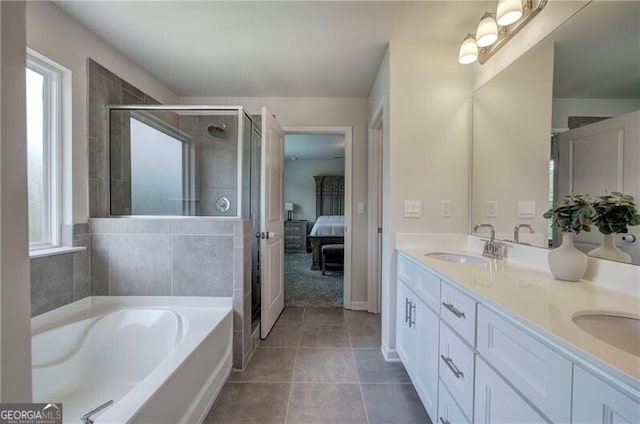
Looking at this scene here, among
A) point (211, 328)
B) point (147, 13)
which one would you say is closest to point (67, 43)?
point (147, 13)

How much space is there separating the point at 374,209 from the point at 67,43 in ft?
8.87

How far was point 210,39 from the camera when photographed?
1996 mm

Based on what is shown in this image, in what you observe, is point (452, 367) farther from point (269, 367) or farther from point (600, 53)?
point (600, 53)

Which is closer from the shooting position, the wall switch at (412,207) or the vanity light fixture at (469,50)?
the vanity light fixture at (469,50)

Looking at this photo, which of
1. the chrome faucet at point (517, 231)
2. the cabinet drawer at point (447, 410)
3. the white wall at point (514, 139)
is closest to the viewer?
the cabinet drawer at point (447, 410)

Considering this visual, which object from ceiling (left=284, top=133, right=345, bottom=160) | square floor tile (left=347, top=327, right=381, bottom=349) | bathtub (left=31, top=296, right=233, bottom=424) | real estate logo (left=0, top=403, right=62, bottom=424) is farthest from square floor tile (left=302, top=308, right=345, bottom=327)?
A: ceiling (left=284, top=133, right=345, bottom=160)

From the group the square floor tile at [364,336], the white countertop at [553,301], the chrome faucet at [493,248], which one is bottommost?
the square floor tile at [364,336]

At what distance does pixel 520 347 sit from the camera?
773mm

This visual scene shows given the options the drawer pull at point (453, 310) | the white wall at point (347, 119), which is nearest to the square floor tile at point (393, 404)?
the drawer pull at point (453, 310)

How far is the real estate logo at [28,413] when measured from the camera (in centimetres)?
56

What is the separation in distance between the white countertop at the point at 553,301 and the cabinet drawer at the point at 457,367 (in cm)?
25

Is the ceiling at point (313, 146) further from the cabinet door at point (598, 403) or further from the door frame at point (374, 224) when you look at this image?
the cabinet door at point (598, 403)

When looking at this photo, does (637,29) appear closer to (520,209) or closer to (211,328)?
(520,209)

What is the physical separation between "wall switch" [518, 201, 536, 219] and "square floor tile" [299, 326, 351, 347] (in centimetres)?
159
